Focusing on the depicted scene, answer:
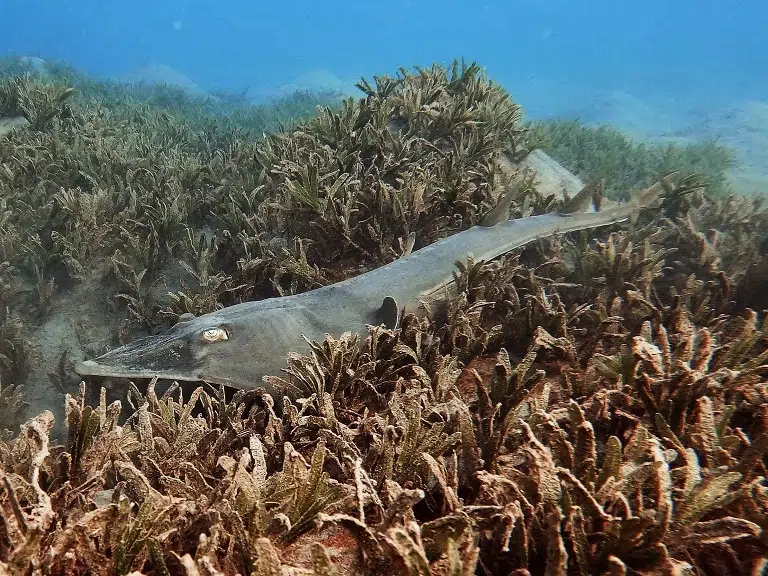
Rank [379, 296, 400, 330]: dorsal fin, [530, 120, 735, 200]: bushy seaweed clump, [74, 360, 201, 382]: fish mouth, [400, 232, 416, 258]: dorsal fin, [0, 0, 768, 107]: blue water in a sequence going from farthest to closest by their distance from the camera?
[0, 0, 768, 107]: blue water → [530, 120, 735, 200]: bushy seaweed clump → [400, 232, 416, 258]: dorsal fin → [379, 296, 400, 330]: dorsal fin → [74, 360, 201, 382]: fish mouth

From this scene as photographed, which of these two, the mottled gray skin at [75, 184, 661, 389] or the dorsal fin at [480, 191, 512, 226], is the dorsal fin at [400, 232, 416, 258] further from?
the dorsal fin at [480, 191, 512, 226]

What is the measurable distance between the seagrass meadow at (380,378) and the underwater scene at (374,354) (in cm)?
2

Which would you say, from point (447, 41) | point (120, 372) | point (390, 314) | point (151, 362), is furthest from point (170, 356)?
point (447, 41)

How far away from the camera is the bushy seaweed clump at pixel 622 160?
43.4 ft

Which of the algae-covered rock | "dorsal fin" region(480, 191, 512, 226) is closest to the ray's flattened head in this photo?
"dorsal fin" region(480, 191, 512, 226)

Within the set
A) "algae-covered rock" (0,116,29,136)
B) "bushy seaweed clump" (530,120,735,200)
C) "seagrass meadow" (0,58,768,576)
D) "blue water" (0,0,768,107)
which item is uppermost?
"blue water" (0,0,768,107)

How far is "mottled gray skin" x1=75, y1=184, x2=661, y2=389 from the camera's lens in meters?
3.17

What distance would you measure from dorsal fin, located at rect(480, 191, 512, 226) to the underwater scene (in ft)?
0.08

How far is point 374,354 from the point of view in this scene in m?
3.42

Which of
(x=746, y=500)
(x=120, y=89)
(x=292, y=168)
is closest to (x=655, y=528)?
(x=746, y=500)

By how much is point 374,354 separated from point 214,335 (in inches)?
46.1

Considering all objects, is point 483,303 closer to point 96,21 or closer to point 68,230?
point 68,230

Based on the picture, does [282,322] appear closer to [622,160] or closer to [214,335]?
[214,335]

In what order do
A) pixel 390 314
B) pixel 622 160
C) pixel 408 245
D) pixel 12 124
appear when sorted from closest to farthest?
pixel 390 314, pixel 408 245, pixel 12 124, pixel 622 160
